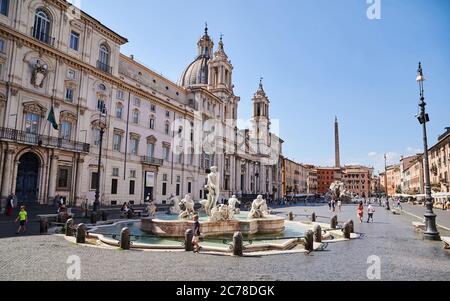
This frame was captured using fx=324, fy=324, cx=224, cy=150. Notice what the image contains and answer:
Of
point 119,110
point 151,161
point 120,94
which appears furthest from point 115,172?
point 120,94

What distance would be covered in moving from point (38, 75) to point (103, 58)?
28.0ft

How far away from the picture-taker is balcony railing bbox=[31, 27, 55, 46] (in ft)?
84.3

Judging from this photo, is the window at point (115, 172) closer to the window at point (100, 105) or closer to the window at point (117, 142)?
the window at point (117, 142)

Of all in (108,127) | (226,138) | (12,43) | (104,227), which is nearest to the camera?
(104,227)

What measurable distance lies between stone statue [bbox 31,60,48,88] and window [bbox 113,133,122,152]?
9414 mm

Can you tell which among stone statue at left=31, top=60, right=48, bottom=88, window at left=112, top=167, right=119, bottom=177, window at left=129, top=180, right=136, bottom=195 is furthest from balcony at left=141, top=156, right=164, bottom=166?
stone statue at left=31, top=60, right=48, bottom=88

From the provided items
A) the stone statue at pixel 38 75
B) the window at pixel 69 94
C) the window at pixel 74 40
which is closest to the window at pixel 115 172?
the window at pixel 69 94

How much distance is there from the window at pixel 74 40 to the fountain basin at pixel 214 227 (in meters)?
21.5

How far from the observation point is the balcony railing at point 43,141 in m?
23.3

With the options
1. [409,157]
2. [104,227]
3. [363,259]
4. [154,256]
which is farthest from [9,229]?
[409,157]

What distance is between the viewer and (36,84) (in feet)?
84.1

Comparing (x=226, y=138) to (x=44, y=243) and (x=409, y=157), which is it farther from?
(x=409, y=157)

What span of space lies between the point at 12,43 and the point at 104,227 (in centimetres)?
1682

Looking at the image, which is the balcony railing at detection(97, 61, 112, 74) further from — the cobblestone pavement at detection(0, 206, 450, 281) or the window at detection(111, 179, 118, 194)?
the cobblestone pavement at detection(0, 206, 450, 281)
